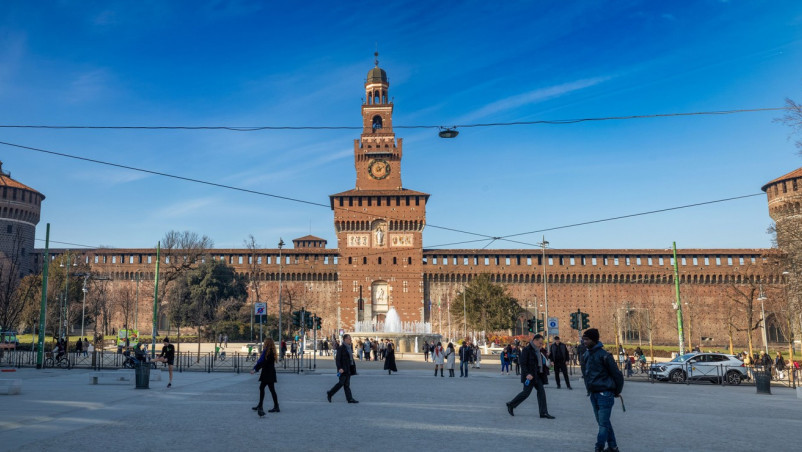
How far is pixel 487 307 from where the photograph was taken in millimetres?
55781

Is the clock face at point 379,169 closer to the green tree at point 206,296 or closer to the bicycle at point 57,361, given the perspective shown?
the green tree at point 206,296

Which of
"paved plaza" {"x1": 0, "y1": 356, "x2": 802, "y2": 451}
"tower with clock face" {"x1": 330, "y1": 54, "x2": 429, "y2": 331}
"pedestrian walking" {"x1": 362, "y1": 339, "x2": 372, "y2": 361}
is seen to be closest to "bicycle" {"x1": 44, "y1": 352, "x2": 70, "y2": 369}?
"paved plaza" {"x1": 0, "y1": 356, "x2": 802, "y2": 451}

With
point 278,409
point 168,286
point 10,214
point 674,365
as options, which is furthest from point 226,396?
point 10,214

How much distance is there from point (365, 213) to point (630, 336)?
31.7 meters

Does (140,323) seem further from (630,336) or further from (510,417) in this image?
(510,417)

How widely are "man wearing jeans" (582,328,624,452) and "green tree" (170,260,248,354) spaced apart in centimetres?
5097

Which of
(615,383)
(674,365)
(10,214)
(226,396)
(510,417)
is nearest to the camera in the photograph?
(615,383)

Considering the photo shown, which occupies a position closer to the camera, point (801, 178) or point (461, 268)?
point (801, 178)

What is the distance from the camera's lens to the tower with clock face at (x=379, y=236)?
2443 inches

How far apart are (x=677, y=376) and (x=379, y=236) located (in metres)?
43.6

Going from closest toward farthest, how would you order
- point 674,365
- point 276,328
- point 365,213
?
point 674,365, point 276,328, point 365,213

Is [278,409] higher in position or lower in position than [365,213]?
lower

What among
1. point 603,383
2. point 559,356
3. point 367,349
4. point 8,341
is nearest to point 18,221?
point 8,341

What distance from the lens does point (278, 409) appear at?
35.1ft
